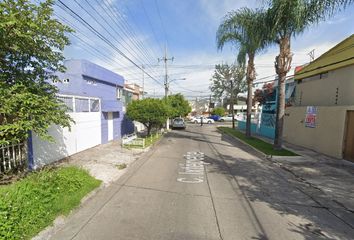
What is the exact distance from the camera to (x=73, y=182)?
596 cm

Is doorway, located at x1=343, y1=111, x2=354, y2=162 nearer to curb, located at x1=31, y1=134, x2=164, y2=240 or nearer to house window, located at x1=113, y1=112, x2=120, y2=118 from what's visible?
curb, located at x1=31, y1=134, x2=164, y2=240

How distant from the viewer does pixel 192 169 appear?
9312 millimetres

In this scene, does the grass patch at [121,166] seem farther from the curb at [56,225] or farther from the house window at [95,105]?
the house window at [95,105]

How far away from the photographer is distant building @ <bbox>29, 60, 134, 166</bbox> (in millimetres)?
9383

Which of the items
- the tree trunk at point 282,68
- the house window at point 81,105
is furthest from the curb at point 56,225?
the tree trunk at point 282,68

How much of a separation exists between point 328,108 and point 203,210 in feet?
36.6

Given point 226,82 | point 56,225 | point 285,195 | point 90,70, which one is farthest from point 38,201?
point 226,82

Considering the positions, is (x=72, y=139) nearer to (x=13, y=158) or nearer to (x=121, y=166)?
(x=121, y=166)

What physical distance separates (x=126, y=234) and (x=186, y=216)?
1.39m

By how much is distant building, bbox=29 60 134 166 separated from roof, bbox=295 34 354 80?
14269mm

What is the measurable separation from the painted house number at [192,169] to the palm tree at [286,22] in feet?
18.0

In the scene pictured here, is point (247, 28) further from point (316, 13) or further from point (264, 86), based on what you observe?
point (264, 86)

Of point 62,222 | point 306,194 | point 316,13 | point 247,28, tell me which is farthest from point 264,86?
point 62,222

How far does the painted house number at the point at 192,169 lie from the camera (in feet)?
25.8
